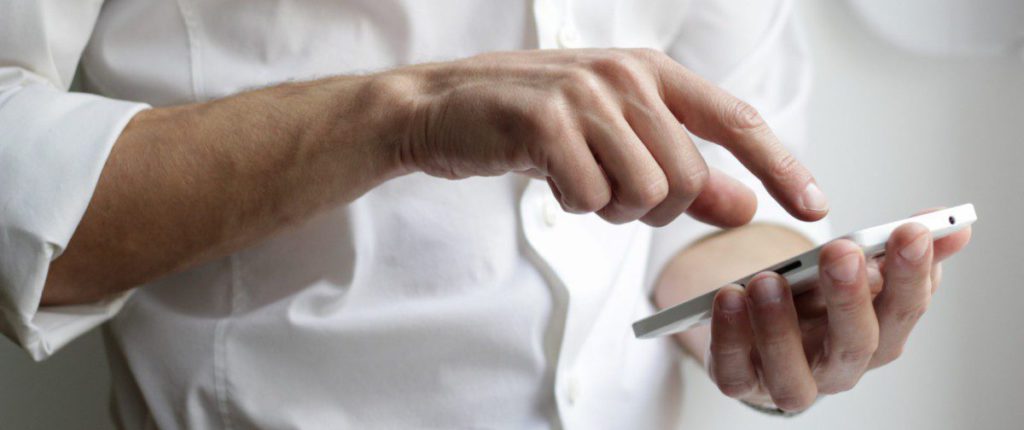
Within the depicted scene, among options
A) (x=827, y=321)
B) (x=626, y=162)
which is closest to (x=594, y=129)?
(x=626, y=162)

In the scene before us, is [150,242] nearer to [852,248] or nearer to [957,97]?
[852,248]

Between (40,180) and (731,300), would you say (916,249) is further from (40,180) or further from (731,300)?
(40,180)

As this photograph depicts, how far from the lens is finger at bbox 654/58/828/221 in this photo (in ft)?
1.77

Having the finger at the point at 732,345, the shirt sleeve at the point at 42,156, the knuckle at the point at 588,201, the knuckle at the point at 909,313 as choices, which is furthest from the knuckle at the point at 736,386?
the shirt sleeve at the point at 42,156

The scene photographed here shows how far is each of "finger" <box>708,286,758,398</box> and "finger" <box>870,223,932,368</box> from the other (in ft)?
0.27

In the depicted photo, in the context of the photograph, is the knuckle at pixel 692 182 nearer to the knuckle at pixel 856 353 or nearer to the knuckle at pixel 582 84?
the knuckle at pixel 582 84

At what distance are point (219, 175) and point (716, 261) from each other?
0.45 m

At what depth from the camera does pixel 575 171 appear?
501 millimetres

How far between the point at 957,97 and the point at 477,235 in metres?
0.68

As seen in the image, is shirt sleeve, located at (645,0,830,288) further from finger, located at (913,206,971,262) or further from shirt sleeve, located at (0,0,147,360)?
shirt sleeve, located at (0,0,147,360)

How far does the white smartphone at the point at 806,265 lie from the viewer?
54 cm

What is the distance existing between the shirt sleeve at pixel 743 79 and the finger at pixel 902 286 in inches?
10.3

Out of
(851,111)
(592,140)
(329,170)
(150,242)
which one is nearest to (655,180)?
(592,140)

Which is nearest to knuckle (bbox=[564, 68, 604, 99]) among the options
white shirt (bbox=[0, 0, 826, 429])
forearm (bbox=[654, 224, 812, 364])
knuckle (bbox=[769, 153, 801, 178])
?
knuckle (bbox=[769, 153, 801, 178])
